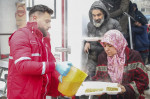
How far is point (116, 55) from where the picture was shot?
2.12 metres

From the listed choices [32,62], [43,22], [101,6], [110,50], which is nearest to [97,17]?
[101,6]

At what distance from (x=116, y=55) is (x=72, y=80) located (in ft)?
2.00

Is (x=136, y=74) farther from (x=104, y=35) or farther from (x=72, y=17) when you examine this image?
(x=72, y=17)

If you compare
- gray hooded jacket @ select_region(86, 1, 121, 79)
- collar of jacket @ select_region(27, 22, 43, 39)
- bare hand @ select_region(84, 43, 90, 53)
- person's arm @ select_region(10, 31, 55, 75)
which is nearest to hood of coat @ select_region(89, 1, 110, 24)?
gray hooded jacket @ select_region(86, 1, 121, 79)

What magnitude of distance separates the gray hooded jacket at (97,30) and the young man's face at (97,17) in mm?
31

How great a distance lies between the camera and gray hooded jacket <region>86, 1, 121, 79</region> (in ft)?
6.86

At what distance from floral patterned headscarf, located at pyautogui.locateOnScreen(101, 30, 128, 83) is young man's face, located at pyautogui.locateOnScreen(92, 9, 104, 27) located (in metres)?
0.13

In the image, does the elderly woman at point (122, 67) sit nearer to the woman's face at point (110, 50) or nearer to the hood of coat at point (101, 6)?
the woman's face at point (110, 50)

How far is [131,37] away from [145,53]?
8.1 inches

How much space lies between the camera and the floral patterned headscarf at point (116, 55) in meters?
2.08

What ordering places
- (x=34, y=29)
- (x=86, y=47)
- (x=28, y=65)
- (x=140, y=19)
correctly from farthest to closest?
(x=86, y=47) < (x=140, y=19) < (x=34, y=29) < (x=28, y=65)

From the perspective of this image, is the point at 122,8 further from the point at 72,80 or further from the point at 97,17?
the point at 72,80

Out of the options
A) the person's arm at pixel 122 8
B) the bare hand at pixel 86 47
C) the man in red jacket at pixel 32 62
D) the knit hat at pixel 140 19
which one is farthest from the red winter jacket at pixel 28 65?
the knit hat at pixel 140 19

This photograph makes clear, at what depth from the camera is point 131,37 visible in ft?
6.75
